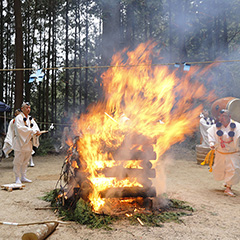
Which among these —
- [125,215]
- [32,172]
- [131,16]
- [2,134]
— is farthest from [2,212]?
[131,16]

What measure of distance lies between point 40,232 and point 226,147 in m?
5.03

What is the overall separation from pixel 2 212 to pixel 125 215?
2295 mm

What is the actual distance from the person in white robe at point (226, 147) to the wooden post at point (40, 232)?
173 inches

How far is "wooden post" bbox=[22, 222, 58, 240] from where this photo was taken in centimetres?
317

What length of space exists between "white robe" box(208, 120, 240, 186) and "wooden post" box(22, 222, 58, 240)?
4411 millimetres

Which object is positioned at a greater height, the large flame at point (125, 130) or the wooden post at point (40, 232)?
the large flame at point (125, 130)

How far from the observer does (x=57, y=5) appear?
21594 mm

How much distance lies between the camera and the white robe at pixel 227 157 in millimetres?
6188

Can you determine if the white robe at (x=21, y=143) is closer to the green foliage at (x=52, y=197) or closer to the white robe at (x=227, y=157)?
the green foliage at (x=52, y=197)

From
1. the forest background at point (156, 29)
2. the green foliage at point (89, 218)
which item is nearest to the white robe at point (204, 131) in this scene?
the forest background at point (156, 29)

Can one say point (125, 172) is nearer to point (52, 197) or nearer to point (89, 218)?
A: point (89, 218)

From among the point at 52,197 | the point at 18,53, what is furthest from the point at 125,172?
the point at 18,53

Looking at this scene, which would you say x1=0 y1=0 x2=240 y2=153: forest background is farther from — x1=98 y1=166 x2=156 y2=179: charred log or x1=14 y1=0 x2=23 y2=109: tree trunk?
x1=98 y1=166 x2=156 y2=179: charred log

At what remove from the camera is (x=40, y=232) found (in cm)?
328
